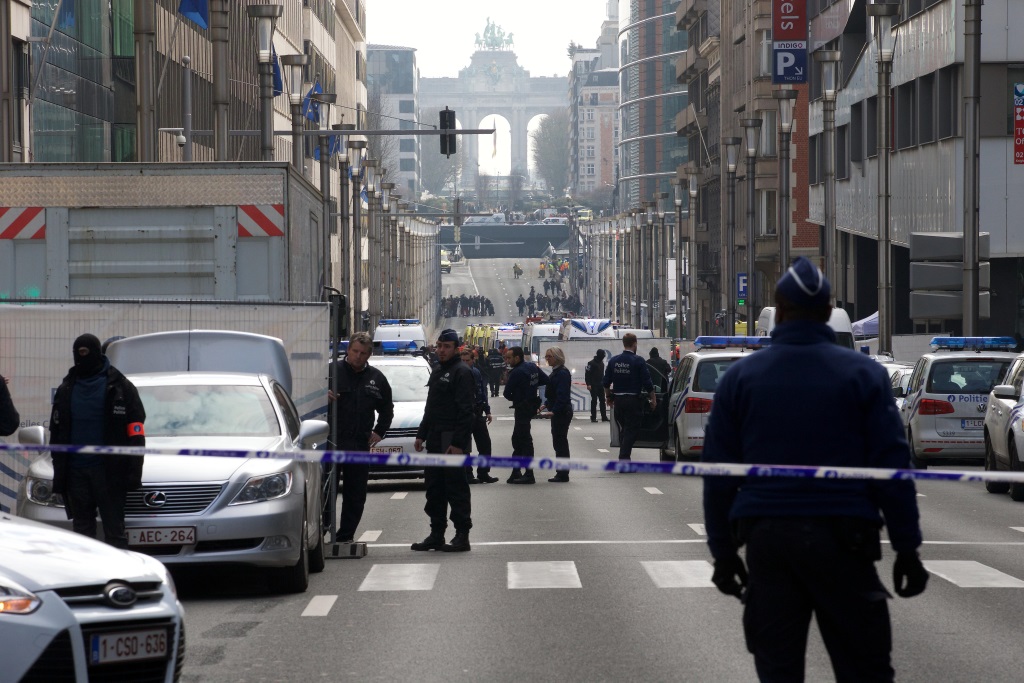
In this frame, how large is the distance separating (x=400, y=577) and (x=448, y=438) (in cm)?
216

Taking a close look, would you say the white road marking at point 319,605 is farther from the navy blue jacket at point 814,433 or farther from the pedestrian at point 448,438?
the navy blue jacket at point 814,433

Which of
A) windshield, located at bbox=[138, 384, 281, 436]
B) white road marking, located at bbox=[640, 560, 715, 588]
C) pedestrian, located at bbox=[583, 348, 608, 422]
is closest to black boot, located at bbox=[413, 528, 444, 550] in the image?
white road marking, located at bbox=[640, 560, 715, 588]

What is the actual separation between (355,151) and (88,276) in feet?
157

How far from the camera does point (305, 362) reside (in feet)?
53.5

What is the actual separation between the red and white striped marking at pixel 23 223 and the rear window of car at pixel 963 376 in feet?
40.2

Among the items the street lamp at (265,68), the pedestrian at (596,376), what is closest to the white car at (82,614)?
the street lamp at (265,68)

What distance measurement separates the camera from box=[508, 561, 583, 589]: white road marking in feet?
39.9

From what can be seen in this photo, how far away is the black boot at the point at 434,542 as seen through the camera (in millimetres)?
14406

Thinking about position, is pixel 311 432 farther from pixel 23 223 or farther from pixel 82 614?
pixel 82 614

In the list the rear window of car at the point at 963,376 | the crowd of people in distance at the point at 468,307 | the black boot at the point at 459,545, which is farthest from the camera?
the crowd of people in distance at the point at 468,307

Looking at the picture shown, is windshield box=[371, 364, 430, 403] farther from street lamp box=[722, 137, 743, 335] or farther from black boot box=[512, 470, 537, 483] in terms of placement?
street lamp box=[722, 137, 743, 335]

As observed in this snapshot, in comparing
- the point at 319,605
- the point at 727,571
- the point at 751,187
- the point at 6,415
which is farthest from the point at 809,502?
the point at 751,187

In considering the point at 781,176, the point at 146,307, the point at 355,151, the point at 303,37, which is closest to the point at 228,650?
the point at 146,307

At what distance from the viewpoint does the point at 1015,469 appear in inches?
742
